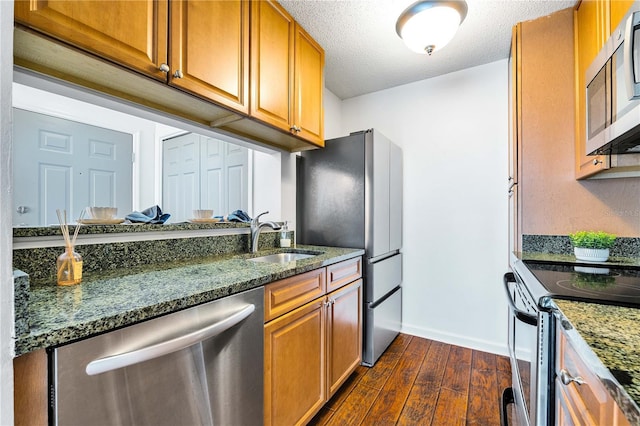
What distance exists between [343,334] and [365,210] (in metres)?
0.89

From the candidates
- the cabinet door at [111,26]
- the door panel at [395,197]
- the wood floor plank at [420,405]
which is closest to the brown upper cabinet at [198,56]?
the cabinet door at [111,26]

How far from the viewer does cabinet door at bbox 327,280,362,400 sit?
162 cm

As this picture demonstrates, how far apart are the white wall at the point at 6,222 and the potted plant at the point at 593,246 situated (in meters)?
2.17

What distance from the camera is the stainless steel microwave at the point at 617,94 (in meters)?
0.89

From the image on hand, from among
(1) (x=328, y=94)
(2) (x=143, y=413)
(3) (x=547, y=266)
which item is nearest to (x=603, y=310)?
(3) (x=547, y=266)

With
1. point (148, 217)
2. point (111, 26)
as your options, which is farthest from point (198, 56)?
point (148, 217)

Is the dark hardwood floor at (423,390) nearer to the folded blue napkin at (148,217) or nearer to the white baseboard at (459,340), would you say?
the white baseboard at (459,340)

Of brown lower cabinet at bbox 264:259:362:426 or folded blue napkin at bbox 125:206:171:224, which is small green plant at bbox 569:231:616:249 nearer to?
brown lower cabinet at bbox 264:259:362:426

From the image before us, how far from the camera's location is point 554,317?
848mm

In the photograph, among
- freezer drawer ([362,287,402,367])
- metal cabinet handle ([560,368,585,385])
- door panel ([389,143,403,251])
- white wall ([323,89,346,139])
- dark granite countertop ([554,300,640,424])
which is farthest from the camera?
white wall ([323,89,346,139])

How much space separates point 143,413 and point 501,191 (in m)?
2.66

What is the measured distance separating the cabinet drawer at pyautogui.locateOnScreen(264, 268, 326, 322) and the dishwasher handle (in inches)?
8.7

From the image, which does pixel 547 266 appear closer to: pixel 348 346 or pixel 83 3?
pixel 348 346

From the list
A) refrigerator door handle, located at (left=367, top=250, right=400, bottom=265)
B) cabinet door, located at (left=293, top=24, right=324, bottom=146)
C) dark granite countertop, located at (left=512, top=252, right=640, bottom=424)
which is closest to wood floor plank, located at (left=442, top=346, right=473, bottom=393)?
refrigerator door handle, located at (left=367, top=250, right=400, bottom=265)
